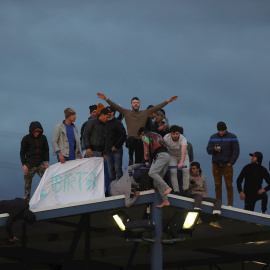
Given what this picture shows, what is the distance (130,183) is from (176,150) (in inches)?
58.1

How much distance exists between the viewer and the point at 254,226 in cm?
2156

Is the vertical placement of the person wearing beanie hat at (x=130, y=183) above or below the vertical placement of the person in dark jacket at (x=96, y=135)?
below

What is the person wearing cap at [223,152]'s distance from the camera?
815 inches

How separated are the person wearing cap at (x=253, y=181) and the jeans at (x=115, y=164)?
363 cm

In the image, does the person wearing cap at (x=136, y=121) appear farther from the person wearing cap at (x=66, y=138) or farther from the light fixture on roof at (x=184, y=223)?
the light fixture on roof at (x=184, y=223)

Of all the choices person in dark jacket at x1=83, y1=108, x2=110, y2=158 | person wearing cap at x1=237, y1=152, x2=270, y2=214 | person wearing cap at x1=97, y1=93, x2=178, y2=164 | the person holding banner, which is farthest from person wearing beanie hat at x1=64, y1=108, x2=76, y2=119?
person wearing cap at x1=237, y1=152, x2=270, y2=214

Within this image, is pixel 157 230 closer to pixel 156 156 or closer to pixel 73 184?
pixel 156 156

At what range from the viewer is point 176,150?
62.5 feet

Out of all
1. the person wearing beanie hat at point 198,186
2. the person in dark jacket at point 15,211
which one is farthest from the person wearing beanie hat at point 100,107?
the person in dark jacket at point 15,211

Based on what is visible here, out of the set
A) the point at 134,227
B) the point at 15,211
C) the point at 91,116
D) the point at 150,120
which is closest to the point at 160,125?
the point at 150,120

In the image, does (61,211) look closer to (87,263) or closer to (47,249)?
(87,263)

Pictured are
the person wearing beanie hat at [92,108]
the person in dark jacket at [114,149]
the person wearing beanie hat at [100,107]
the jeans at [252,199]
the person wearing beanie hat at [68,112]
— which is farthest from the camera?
the jeans at [252,199]

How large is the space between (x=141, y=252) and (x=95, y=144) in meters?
6.21

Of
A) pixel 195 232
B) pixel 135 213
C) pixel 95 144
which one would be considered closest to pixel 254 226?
pixel 195 232
